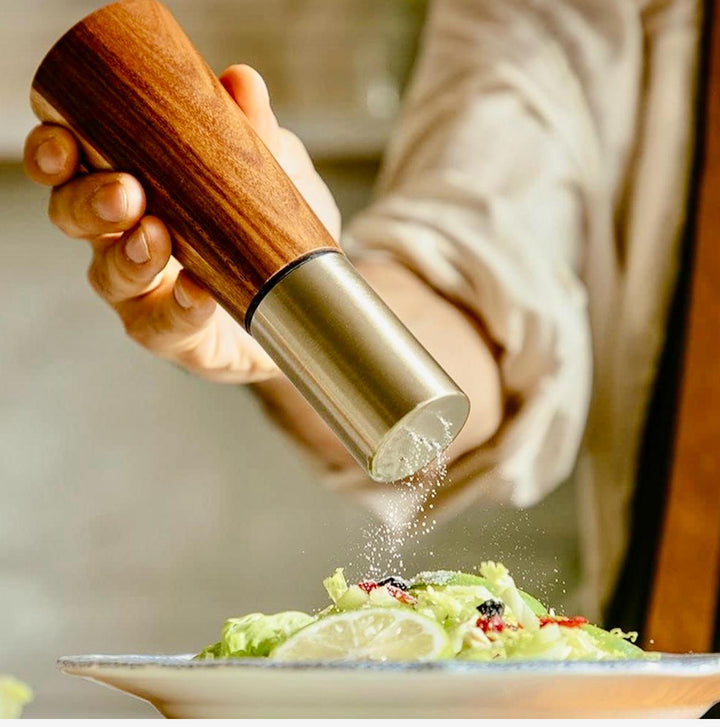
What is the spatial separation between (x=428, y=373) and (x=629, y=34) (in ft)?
3.39

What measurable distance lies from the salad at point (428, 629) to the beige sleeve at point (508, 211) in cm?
68

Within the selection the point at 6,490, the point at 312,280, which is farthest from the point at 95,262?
the point at 6,490

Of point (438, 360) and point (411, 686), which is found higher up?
point (438, 360)

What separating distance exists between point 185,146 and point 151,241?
0.06 meters

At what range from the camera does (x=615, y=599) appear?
132 cm

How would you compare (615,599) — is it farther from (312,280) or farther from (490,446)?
(312,280)

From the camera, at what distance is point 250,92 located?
605 millimetres

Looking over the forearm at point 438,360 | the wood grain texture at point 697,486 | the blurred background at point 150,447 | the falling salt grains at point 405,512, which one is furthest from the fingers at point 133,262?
the blurred background at point 150,447

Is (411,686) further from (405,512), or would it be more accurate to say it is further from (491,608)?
(405,512)

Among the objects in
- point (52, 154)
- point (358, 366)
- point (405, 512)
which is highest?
point (52, 154)

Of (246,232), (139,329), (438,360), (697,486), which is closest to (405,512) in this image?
(438,360)

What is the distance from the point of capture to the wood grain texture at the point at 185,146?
0.46m

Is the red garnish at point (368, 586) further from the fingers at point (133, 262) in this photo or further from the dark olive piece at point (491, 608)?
the fingers at point (133, 262)

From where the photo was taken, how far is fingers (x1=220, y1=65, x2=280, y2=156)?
23.4 inches
